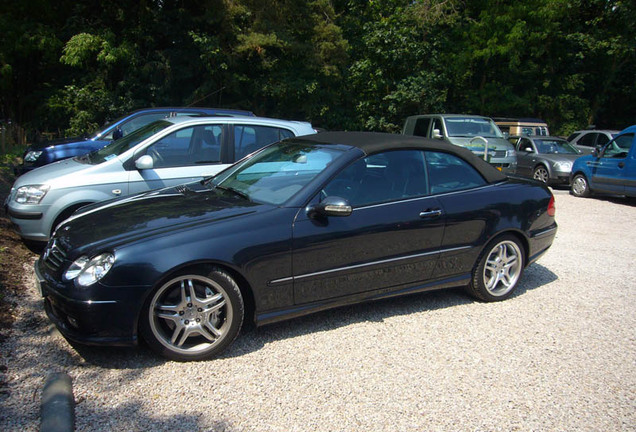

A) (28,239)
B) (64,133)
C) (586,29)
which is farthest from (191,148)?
(586,29)

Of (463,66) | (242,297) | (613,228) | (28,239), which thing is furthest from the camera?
(463,66)

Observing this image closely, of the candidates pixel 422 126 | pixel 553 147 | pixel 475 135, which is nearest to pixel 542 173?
pixel 553 147

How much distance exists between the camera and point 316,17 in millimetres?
22297

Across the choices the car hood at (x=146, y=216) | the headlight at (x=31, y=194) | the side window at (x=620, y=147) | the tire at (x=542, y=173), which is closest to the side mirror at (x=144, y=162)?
the headlight at (x=31, y=194)

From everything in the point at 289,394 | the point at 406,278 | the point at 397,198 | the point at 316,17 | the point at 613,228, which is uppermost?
the point at 316,17

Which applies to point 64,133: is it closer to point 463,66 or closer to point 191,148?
point 191,148

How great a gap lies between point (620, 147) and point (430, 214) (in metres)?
9.63

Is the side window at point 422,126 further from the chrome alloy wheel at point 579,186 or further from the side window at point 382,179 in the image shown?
the side window at point 382,179

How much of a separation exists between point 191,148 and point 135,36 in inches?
663

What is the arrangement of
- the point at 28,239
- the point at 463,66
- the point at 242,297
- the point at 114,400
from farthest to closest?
the point at 463,66, the point at 28,239, the point at 242,297, the point at 114,400

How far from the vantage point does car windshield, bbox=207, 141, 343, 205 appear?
4113mm

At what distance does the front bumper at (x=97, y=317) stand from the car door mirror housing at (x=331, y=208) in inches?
56.1

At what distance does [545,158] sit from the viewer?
1442cm

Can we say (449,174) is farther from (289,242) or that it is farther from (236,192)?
(236,192)
